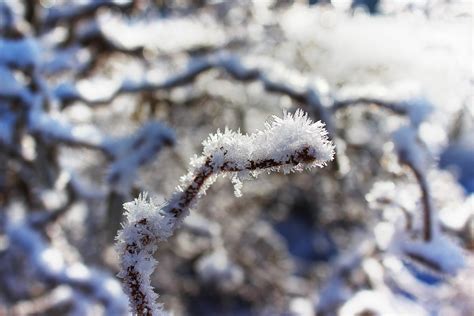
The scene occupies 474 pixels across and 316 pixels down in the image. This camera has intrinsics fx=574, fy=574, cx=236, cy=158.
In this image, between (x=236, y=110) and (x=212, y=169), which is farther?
(x=236, y=110)

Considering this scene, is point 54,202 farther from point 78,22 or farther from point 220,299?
point 220,299

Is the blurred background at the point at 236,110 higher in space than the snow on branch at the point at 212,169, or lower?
higher

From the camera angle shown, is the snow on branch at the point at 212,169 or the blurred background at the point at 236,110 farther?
the blurred background at the point at 236,110

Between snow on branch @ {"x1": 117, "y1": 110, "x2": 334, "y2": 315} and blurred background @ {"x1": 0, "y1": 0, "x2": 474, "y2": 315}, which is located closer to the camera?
snow on branch @ {"x1": 117, "y1": 110, "x2": 334, "y2": 315}

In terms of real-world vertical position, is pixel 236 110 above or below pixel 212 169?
above

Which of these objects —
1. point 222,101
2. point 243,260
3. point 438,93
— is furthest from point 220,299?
point 438,93

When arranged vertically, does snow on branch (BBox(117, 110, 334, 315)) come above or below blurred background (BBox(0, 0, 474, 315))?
below
